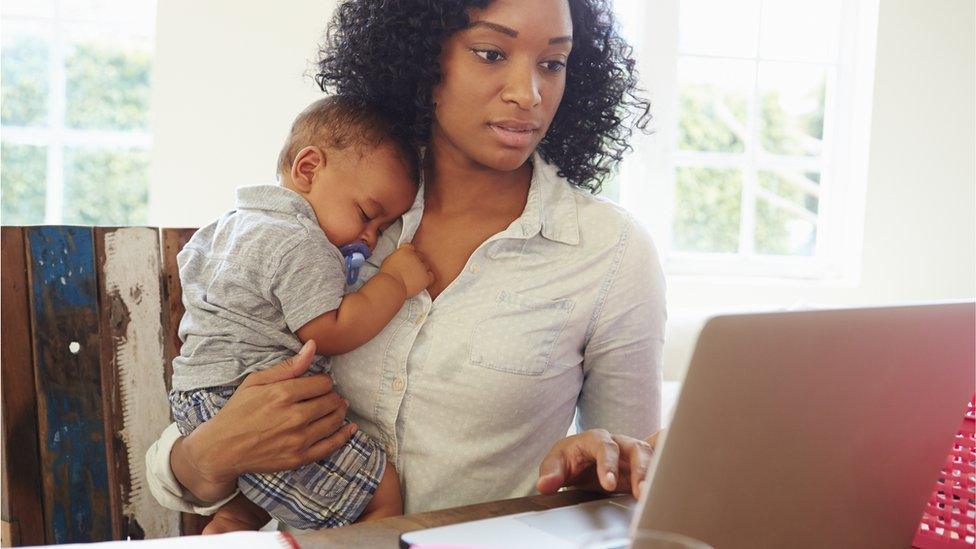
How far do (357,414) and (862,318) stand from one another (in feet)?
3.24

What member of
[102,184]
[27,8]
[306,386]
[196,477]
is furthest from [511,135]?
[102,184]

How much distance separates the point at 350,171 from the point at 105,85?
12.1 feet

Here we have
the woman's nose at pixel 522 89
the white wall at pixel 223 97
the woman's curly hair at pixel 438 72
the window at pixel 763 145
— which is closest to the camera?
the woman's nose at pixel 522 89

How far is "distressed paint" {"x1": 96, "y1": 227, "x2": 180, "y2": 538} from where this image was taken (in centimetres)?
162

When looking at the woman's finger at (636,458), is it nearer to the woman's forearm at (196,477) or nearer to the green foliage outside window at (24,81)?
the woman's forearm at (196,477)

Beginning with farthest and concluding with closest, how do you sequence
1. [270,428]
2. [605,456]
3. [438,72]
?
[438,72] → [270,428] → [605,456]

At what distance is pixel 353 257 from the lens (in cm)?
159

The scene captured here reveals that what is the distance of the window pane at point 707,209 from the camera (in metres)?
3.94

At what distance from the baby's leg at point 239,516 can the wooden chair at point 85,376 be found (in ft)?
0.34

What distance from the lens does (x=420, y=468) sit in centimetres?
155

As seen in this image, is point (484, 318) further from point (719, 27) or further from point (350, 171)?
point (719, 27)

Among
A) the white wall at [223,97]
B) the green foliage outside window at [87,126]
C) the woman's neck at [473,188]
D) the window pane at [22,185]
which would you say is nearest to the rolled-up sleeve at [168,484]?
the woman's neck at [473,188]

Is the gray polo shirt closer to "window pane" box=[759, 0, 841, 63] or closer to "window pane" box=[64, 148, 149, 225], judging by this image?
"window pane" box=[759, 0, 841, 63]

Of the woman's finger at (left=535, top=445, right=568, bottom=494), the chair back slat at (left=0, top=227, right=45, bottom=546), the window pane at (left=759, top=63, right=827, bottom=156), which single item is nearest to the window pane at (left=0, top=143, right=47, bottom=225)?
the chair back slat at (left=0, top=227, right=45, bottom=546)
